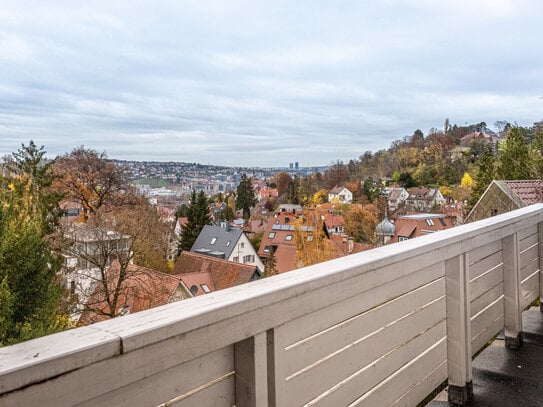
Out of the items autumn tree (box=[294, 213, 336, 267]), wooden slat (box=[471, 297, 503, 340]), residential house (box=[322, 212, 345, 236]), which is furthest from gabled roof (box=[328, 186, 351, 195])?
wooden slat (box=[471, 297, 503, 340])

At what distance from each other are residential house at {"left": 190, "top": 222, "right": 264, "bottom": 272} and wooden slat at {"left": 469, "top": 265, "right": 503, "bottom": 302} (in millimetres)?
27558

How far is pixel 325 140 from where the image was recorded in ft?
195

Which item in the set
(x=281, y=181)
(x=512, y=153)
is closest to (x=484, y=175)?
(x=512, y=153)

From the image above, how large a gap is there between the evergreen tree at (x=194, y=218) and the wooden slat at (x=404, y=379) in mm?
32375

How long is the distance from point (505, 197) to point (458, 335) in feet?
28.3

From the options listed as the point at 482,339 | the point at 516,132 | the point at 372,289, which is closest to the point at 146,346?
the point at 372,289

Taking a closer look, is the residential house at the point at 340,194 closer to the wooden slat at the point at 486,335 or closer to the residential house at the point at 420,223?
the residential house at the point at 420,223

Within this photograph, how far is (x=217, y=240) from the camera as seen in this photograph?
31141 millimetres

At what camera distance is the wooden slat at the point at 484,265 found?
87.5 inches

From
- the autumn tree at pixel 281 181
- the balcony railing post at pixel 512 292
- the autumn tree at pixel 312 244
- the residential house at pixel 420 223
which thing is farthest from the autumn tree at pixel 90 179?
the autumn tree at pixel 281 181

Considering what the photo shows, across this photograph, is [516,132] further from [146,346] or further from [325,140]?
[325,140]

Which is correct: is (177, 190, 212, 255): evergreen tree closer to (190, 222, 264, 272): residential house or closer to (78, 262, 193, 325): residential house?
(190, 222, 264, 272): residential house

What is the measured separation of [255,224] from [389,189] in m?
16.5

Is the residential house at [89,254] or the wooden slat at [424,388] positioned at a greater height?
the wooden slat at [424,388]
